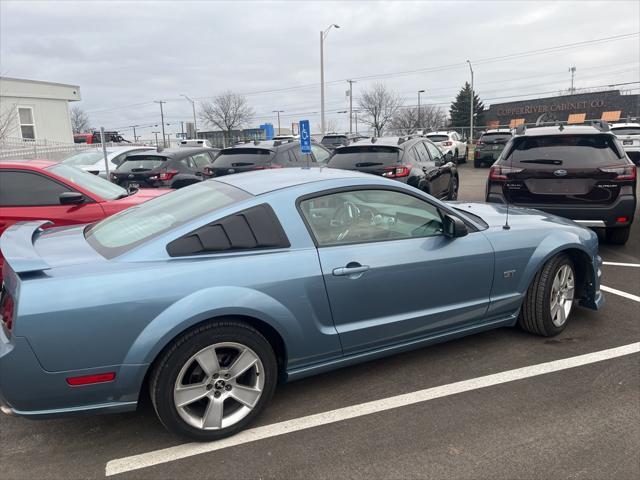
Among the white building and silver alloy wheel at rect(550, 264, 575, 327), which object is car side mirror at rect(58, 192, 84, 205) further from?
the white building

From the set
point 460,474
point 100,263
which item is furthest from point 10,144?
point 460,474

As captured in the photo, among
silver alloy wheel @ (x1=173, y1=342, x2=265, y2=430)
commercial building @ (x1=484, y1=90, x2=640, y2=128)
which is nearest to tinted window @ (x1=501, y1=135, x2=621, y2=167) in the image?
silver alloy wheel @ (x1=173, y1=342, x2=265, y2=430)

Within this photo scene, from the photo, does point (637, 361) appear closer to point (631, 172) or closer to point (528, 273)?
point (528, 273)

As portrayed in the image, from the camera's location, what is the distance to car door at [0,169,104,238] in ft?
16.6

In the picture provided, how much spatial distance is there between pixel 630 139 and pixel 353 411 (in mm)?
17896

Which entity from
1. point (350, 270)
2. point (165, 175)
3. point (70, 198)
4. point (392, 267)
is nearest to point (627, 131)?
point (165, 175)

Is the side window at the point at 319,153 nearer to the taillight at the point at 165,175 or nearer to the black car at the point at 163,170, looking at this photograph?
the black car at the point at 163,170

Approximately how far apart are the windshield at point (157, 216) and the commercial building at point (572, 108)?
50.0 m

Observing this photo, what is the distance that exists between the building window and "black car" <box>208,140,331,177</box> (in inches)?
615

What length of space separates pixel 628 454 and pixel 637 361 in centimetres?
127

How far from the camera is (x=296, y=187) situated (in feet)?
10.6

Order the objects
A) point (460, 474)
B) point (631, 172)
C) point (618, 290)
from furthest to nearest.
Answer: point (631, 172) → point (618, 290) → point (460, 474)

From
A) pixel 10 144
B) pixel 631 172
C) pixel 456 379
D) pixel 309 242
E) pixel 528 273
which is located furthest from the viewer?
pixel 10 144

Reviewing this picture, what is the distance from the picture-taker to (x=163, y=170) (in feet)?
32.8
